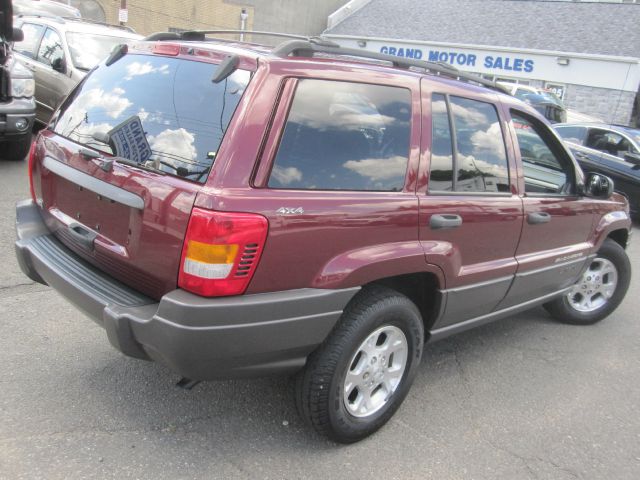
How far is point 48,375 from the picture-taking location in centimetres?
309

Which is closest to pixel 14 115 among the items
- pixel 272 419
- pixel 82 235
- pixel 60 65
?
pixel 60 65

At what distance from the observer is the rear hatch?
2.29 m

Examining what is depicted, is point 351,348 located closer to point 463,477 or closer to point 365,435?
point 365,435

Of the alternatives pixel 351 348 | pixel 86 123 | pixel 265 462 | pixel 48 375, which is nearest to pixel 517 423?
pixel 351 348

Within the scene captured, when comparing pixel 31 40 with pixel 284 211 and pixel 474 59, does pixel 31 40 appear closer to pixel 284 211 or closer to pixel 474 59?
pixel 284 211

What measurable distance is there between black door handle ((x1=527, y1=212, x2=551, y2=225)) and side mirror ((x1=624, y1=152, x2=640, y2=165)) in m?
6.50

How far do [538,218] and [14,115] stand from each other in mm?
5962

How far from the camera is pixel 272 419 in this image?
9.65ft

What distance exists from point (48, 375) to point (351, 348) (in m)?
1.73

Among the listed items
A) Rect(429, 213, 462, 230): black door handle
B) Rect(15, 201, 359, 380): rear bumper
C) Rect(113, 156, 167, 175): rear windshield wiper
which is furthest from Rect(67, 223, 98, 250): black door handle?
Rect(429, 213, 462, 230): black door handle

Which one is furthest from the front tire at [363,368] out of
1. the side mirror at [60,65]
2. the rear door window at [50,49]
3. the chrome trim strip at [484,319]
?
the rear door window at [50,49]

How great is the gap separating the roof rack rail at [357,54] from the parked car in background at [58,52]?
19.4 ft

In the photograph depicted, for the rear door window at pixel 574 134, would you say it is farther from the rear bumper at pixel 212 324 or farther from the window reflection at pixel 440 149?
the rear bumper at pixel 212 324

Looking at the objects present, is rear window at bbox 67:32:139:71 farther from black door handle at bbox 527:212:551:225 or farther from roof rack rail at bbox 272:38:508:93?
black door handle at bbox 527:212:551:225
